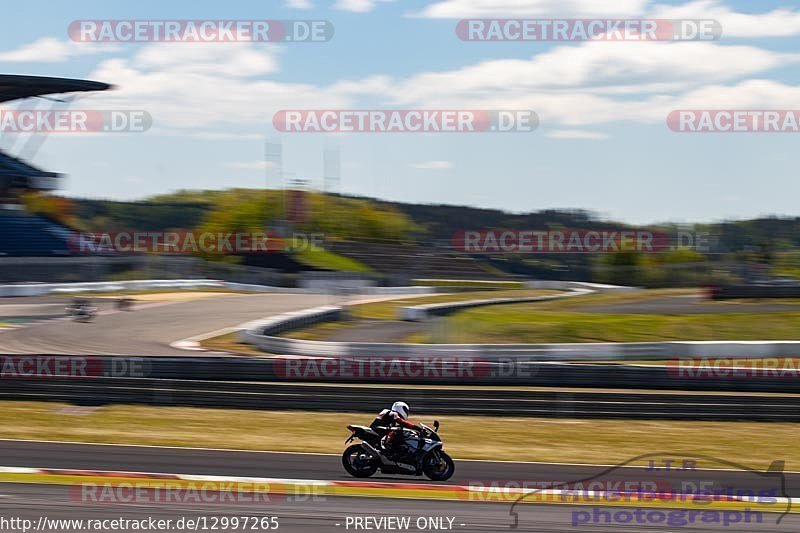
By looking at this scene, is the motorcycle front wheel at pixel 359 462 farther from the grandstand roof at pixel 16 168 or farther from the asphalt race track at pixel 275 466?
the grandstand roof at pixel 16 168

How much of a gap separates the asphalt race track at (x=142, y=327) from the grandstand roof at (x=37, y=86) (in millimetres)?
13621

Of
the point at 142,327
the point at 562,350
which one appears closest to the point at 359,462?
the point at 562,350

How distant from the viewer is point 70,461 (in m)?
10.4

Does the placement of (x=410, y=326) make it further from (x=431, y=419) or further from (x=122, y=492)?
(x=122, y=492)

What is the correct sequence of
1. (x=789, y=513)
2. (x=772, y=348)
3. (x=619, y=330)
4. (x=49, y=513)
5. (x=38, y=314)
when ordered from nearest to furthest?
(x=49, y=513)
(x=789, y=513)
(x=772, y=348)
(x=619, y=330)
(x=38, y=314)

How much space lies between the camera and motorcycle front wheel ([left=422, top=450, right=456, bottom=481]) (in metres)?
9.26

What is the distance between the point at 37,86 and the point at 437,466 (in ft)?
125

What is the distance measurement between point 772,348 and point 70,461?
47.8 ft

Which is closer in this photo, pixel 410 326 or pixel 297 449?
pixel 297 449

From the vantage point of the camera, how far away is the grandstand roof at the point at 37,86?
41875 mm

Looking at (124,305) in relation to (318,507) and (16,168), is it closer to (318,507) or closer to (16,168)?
(16,168)

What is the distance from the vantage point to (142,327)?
25.0m

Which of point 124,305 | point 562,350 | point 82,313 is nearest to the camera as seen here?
point 562,350

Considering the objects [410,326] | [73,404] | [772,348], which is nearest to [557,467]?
[73,404]
